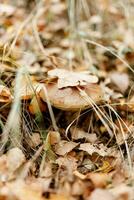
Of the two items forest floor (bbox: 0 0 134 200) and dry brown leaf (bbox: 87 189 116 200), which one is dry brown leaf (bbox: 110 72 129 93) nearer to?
forest floor (bbox: 0 0 134 200)

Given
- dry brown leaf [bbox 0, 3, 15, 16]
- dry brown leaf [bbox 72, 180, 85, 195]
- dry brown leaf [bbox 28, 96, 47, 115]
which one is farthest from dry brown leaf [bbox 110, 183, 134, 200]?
dry brown leaf [bbox 0, 3, 15, 16]

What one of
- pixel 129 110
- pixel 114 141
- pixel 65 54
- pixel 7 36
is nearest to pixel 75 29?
pixel 65 54

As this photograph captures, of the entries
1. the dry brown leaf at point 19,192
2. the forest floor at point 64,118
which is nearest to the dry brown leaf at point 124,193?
the forest floor at point 64,118

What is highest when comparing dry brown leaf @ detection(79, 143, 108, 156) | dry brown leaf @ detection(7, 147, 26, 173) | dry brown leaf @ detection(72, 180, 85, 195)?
dry brown leaf @ detection(7, 147, 26, 173)

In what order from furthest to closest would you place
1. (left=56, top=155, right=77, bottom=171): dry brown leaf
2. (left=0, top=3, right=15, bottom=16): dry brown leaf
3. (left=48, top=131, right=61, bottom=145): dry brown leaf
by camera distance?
1. (left=0, top=3, right=15, bottom=16): dry brown leaf
2. (left=48, top=131, right=61, bottom=145): dry brown leaf
3. (left=56, top=155, right=77, bottom=171): dry brown leaf

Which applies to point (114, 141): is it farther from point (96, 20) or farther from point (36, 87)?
point (96, 20)

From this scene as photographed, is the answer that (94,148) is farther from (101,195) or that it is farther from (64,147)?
(101,195)
